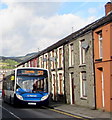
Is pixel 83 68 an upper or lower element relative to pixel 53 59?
lower

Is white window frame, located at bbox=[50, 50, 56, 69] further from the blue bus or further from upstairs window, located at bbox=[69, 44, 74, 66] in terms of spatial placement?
the blue bus

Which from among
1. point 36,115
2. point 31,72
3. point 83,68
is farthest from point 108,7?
point 36,115

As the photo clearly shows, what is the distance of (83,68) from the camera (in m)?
23.6

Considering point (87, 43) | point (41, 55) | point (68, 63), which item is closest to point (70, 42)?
point (68, 63)

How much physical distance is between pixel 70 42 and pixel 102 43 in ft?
24.0

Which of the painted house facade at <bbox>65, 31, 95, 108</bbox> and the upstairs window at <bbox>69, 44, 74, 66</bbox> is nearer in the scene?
the painted house facade at <bbox>65, 31, 95, 108</bbox>

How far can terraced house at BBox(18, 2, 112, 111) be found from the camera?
65.3 ft

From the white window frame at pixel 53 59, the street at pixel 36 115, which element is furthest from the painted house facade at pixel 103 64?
the white window frame at pixel 53 59

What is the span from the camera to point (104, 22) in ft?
63.8

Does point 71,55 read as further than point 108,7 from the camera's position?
Yes

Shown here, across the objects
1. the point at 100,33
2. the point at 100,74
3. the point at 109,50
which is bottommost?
the point at 100,74

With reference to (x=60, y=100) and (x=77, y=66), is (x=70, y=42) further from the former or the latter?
(x=60, y=100)

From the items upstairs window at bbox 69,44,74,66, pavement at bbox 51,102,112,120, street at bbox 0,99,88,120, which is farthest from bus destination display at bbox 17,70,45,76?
upstairs window at bbox 69,44,74,66

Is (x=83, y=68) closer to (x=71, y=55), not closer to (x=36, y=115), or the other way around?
(x=71, y=55)
